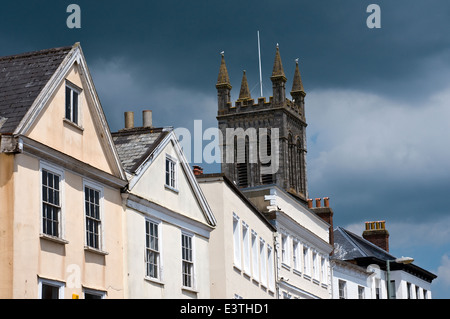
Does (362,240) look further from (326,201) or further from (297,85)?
(297,85)

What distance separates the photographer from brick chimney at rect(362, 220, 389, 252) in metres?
68.7

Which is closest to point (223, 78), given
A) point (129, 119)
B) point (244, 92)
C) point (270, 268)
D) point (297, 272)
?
point (244, 92)

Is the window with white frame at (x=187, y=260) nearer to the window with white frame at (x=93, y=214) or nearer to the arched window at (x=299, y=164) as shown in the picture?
the window with white frame at (x=93, y=214)

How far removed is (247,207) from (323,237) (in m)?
12.9

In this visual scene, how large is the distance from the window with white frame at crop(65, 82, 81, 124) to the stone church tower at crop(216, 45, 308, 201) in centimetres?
10473

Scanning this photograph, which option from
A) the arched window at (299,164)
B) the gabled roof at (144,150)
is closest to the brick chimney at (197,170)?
the gabled roof at (144,150)

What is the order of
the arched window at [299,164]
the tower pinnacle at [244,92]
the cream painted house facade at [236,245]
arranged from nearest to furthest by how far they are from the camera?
the cream painted house facade at [236,245] → the tower pinnacle at [244,92] → the arched window at [299,164]

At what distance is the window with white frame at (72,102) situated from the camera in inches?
1005

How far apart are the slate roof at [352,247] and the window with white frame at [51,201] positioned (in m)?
38.3

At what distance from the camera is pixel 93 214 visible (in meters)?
25.8

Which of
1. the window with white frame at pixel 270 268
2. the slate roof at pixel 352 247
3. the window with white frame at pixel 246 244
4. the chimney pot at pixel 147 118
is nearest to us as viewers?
the chimney pot at pixel 147 118
